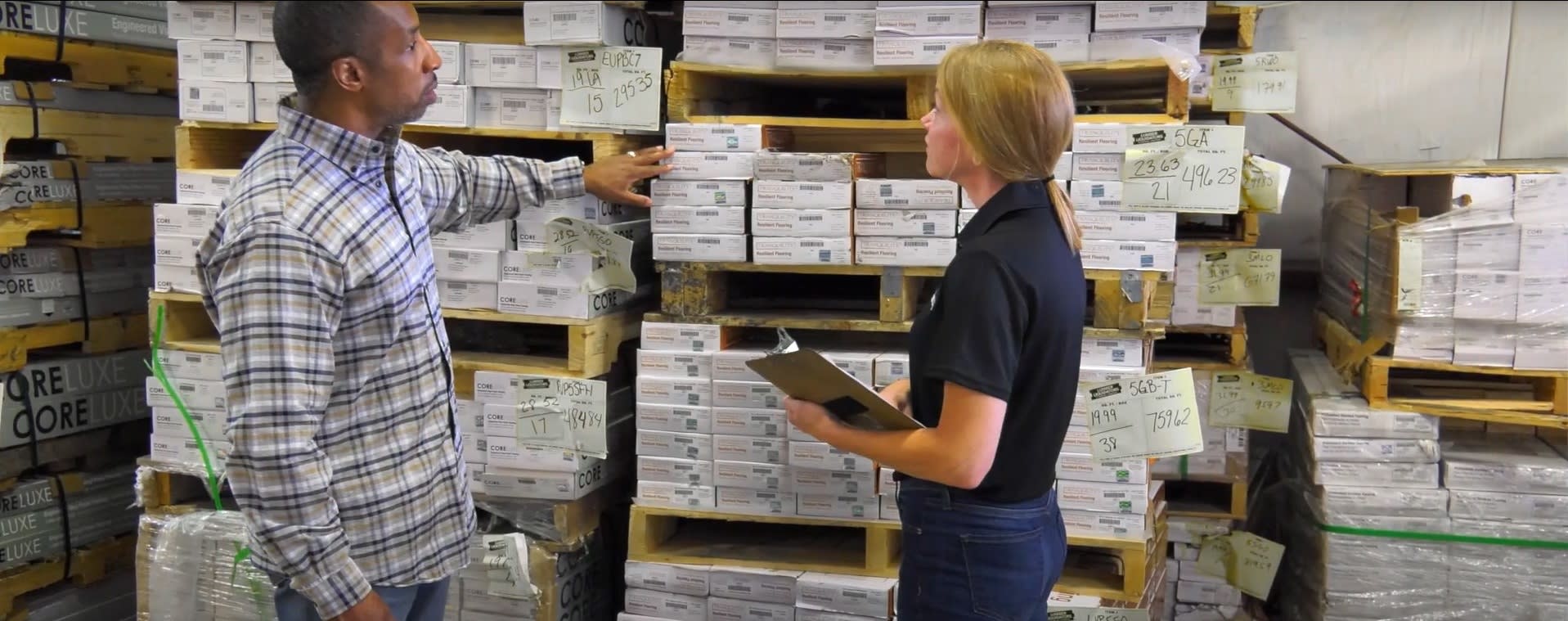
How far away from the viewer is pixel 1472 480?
439cm

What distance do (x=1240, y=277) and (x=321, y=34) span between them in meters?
3.52

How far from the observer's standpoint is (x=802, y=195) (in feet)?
13.0

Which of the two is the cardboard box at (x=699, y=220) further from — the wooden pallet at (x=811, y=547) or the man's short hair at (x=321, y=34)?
the man's short hair at (x=321, y=34)

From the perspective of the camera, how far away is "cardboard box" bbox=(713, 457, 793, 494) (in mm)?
4051

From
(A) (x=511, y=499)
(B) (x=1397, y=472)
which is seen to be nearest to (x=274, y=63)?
(A) (x=511, y=499)

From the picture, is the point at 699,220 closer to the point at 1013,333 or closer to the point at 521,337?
the point at 521,337

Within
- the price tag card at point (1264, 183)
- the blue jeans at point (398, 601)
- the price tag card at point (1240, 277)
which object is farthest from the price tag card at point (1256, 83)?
the blue jeans at point (398, 601)

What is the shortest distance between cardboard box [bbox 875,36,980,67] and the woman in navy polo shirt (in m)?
1.11

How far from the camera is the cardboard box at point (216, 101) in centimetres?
429

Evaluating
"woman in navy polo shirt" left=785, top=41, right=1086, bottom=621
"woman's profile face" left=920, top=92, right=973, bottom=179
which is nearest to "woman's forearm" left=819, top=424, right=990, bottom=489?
"woman in navy polo shirt" left=785, top=41, right=1086, bottom=621

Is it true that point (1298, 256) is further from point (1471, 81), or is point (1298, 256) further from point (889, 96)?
point (889, 96)

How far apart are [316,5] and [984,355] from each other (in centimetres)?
163

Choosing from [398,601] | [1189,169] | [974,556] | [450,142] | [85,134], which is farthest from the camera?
[85,134]

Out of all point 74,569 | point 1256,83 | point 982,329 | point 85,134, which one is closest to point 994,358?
point 982,329
